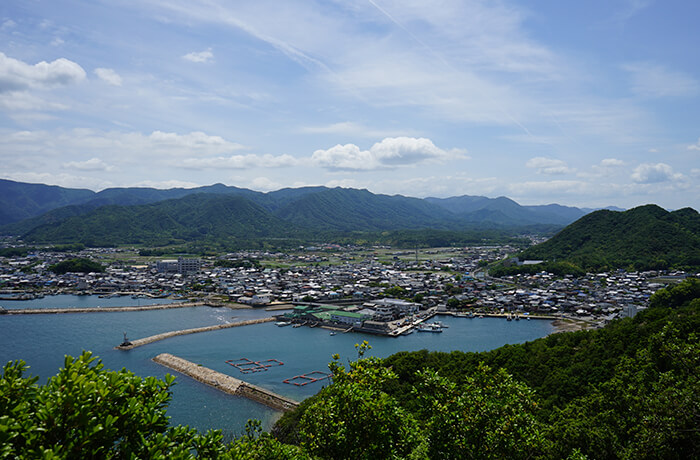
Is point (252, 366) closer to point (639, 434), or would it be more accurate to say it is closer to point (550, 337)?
point (550, 337)

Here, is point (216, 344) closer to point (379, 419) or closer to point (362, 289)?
point (362, 289)

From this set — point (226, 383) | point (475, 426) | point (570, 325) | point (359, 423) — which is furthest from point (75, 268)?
point (475, 426)

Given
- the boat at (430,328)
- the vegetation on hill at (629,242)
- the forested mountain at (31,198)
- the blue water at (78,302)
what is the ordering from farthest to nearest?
the forested mountain at (31,198)
the vegetation on hill at (629,242)
the blue water at (78,302)
the boat at (430,328)

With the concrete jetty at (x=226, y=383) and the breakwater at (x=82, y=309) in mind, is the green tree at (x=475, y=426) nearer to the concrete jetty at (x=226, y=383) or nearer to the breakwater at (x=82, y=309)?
the concrete jetty at (x=226, y=383)

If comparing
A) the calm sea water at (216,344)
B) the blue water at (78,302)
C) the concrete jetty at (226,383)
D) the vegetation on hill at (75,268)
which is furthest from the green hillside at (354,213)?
the concrete jetty at (226,383)

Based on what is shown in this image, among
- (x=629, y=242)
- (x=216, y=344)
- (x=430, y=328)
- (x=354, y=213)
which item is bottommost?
(x=216, y=344)
